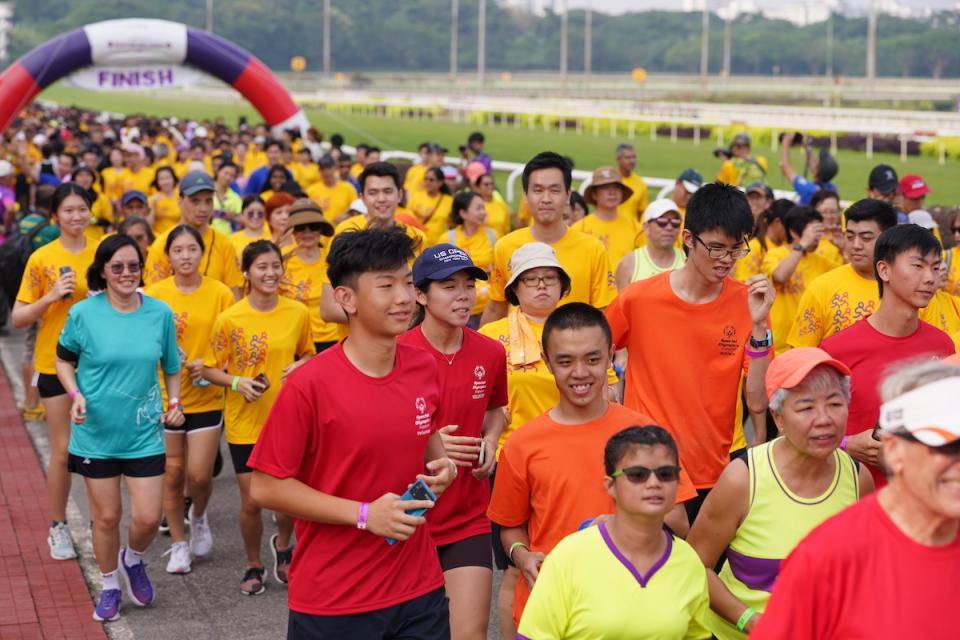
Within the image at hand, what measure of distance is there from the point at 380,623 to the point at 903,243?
8.82 ft

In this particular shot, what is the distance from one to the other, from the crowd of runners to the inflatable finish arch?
523 inches

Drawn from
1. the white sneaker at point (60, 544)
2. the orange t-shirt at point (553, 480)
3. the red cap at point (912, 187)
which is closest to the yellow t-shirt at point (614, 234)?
the red cap at point (912, 187)

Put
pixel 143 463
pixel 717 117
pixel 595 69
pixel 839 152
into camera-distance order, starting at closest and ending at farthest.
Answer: pixel 143 463 → pixel 839 152 → pixel 717 117 → pixel 595 69

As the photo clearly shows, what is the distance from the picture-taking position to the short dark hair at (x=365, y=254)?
14.1ft

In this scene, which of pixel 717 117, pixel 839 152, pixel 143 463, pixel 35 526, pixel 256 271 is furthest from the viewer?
pixel 717 117

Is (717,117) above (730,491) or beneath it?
above

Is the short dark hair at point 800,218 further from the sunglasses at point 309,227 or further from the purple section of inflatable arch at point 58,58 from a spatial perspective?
the purple section of inflatable arch at point 58,58

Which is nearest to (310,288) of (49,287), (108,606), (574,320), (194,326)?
(194,326)

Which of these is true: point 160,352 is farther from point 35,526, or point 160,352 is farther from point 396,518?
point 396,518

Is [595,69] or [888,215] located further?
[595,69]

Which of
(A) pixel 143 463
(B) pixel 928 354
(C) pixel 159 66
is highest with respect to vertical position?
(C) pixel 159 66

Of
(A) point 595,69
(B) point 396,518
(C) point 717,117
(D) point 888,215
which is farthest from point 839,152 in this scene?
(A) point 595,69

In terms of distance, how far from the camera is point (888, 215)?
7141 mm

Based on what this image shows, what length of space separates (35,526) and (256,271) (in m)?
2.52
